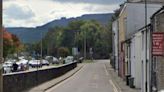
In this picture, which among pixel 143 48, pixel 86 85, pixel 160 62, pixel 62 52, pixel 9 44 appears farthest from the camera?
pixel 62 52

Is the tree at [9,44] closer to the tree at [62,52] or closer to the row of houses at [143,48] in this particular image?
the tree at [62,52]

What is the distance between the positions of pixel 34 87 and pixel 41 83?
5.28 meters

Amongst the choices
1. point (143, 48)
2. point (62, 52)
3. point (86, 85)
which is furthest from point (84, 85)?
point (62, 52)

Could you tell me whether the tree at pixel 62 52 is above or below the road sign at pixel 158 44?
above

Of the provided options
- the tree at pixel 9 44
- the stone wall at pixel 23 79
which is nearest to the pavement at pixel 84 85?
the stone wall at pixel 23 79

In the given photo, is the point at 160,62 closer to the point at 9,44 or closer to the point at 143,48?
the point at 143,48

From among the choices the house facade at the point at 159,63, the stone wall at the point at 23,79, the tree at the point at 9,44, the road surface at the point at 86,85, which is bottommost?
the road surface at the point at 86,85

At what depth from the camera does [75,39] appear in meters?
187

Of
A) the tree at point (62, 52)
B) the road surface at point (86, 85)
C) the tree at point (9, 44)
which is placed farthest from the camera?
the tree at point (62, 52)

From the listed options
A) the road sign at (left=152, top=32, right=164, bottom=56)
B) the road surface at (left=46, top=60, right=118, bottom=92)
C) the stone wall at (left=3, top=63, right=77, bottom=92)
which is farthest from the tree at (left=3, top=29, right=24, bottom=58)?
the road sign at (left=152, top=32, right=164, bottom=56)

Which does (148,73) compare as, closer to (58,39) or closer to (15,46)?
(15,46)

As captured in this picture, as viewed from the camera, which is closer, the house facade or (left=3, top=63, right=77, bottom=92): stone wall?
the house facade

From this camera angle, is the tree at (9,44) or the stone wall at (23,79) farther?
the tree at (9,44)

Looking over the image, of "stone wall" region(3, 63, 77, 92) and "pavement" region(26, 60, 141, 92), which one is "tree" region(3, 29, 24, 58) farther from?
"stone wall" region(3, 63, 77, 92)
